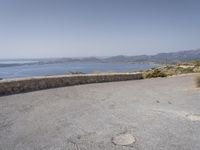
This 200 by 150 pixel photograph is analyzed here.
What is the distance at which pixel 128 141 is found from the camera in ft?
13.6

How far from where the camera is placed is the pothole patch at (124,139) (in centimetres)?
407

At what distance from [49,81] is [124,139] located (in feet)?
22.3

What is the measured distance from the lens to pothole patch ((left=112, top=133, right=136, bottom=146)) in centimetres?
407

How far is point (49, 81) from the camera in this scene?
1038cm

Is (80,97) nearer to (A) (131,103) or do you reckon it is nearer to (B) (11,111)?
(A) (131,103)

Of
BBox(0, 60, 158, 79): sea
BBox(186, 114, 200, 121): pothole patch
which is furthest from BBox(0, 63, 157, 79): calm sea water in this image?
BBox(186, 114, 200, 121): pothole patch

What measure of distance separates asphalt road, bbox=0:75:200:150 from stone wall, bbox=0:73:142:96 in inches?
31.7

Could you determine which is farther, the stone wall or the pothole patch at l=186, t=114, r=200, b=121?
the stone wall

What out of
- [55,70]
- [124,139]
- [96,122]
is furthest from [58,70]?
[124,139]

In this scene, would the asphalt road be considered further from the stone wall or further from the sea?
Answer: the sea

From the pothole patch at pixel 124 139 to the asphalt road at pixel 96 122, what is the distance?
84 mm

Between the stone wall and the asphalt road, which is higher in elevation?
the stone wall

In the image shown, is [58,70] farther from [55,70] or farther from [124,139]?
[124,139]

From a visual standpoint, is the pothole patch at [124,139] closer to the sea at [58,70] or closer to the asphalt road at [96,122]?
the asphalt road at [96,122]
